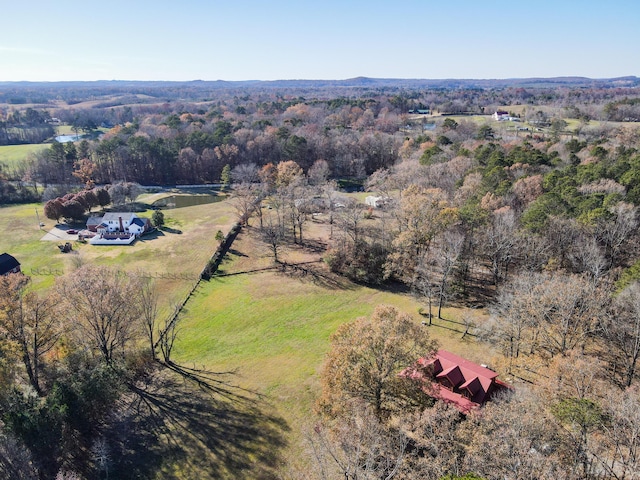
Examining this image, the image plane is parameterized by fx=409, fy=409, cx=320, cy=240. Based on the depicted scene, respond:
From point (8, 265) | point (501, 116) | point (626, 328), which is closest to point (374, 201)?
point (626, 328)

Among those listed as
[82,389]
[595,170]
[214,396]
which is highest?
[595,170]

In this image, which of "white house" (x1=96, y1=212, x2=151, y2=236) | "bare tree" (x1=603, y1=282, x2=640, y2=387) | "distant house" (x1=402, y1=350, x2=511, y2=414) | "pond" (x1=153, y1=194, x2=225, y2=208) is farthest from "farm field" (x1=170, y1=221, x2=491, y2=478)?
"pond" (x1=153, y1=194, x2=225, y2=208)

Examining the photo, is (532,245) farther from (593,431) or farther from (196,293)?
(196,293)

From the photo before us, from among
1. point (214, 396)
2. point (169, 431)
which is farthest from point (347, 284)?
point (169, 431)

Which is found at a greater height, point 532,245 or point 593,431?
point 532,245

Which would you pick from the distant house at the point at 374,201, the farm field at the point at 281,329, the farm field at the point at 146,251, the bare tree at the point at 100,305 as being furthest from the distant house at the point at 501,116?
the bare tree at the point at 100,305

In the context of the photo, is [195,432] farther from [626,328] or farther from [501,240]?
[501,240]

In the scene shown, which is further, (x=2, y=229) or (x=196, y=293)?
(x=2, y=229)
